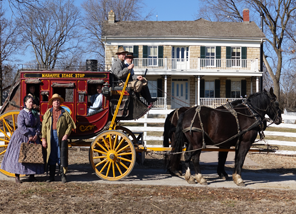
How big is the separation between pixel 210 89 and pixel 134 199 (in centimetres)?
2310

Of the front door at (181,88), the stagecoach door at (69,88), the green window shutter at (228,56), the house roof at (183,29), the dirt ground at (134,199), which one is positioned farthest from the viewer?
the front door at (181,88)

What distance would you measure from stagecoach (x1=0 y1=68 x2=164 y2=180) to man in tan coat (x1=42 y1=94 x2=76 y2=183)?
35 centimetres

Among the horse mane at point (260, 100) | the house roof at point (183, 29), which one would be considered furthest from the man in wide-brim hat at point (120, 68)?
the house roof at point (183, 29)

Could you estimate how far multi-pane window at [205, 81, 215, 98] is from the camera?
27578 mm

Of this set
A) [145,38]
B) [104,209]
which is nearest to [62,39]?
[145,38]

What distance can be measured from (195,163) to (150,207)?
76.2 inches

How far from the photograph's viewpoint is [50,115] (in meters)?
6.59

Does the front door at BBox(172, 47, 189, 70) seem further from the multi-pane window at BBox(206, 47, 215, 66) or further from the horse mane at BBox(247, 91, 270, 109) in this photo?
the horse mane at BBox(247, 91, 270, 109)

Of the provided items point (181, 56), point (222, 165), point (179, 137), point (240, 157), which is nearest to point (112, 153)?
point (179, 137)

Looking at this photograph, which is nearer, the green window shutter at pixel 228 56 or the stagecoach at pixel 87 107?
the stagecoach at pixel 87 107

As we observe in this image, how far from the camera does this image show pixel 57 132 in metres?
6.51

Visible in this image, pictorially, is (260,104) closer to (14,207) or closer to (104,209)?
(104,209)

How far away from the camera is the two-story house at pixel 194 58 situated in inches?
1043

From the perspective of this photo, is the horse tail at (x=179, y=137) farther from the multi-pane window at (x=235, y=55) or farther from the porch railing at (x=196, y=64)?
Result: the multi-pane window at (x=235, y=55)
